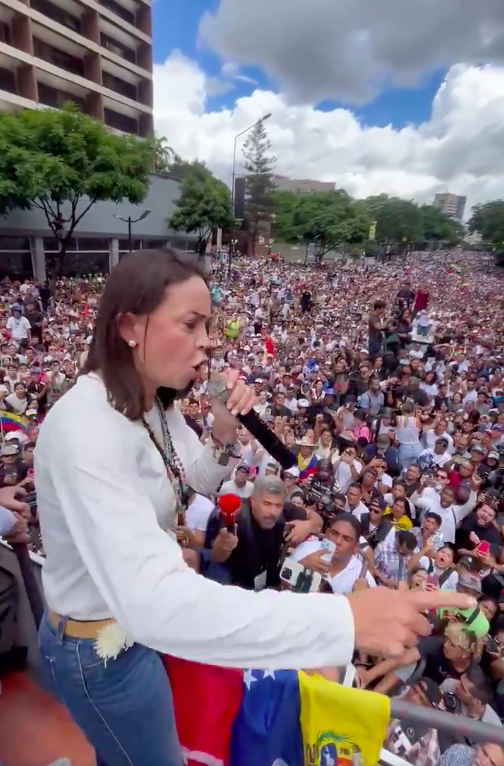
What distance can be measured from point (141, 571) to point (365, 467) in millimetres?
5190

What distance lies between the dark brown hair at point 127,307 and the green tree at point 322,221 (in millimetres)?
34561

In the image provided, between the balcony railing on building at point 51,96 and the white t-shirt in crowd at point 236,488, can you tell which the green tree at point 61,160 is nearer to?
the balcony railing on building at point 51,96

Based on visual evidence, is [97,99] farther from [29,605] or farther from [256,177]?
[29,605]

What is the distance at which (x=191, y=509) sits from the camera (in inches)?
135

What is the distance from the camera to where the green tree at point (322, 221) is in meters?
34.0

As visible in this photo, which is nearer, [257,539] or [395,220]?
[257,539]

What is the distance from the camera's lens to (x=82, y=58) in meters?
24.4

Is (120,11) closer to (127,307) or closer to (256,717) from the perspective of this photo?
(127,307)

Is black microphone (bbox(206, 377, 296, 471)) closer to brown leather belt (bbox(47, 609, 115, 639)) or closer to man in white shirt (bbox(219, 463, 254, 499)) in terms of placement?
brown leather belt (bbox(47, 609, 115, 639))

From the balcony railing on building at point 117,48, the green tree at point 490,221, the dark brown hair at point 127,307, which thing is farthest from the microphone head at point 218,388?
the green tree at point 490,221

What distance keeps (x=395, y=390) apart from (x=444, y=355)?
239 centimetres

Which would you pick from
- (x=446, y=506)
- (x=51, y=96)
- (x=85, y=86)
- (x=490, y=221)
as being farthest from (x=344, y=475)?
(x=490, y=221)

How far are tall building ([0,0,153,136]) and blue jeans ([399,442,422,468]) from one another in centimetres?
2104

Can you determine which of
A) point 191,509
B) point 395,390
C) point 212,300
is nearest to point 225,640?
point 212,300
